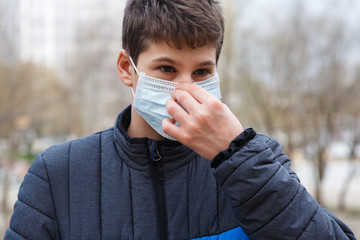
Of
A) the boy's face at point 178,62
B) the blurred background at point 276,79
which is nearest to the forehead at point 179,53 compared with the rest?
the boy's face at point 178,62

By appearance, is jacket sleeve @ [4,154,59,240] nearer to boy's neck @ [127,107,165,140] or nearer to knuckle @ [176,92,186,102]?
boy's neck @ [127,107,165,140]

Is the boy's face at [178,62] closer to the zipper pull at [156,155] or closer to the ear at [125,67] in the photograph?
the ear at [125,67]

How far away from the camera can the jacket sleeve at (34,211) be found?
142cm

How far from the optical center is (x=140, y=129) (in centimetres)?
175

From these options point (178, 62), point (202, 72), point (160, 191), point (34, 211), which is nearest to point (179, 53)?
point (178, 62)

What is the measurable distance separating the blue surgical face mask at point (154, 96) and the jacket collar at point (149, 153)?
0.21 ft

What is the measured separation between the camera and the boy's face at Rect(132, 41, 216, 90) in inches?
62.2

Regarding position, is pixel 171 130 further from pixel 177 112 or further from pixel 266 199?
pixel 266 199

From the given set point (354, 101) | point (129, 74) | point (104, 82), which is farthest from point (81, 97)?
point (129, 74)

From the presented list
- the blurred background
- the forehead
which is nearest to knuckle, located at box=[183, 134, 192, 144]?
the forehead

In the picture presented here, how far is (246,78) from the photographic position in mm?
14906

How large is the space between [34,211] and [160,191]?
502 mm

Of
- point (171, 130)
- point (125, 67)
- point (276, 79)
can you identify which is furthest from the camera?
point (276, 79)

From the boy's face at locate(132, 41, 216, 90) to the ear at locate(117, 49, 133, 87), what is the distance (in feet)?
0.53
